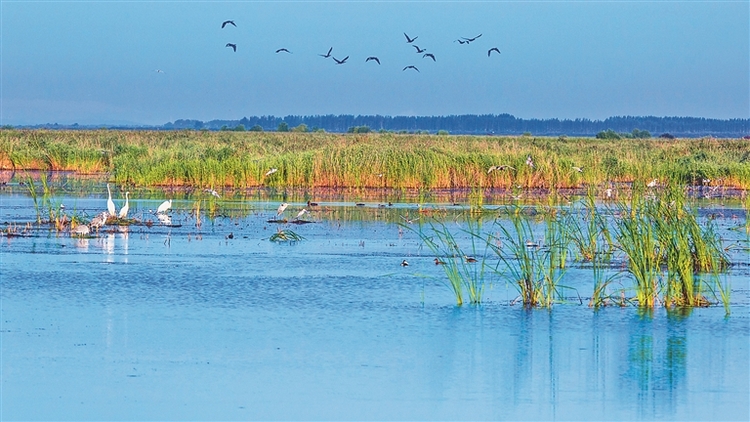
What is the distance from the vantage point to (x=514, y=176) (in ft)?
88.0

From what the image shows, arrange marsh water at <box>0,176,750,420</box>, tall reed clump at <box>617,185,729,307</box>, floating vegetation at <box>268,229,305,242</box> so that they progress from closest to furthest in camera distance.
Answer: marsh water at <box>0,176,750,420</box> → tall reed clump at <box>617,185,729,307</box> → floating vegetation at <box>268,229,305,242</box>

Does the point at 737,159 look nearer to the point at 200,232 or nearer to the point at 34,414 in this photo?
the point at 200,232

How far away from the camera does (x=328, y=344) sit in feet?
27.0

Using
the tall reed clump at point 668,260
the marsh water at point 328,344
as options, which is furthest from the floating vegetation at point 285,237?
the tall reed clump at point 668,260

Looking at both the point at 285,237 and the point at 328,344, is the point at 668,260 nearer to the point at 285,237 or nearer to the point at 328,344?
the point at 328,344

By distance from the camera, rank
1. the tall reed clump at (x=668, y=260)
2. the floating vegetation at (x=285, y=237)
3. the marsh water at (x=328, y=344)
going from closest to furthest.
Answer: the marsh water at (x=328, y=344) → the tall reed clump at (x=668, y=260) → the floating vegetation at (x=285, y=237)

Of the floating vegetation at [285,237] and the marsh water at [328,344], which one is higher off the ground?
the floating vegetation at [285,237]

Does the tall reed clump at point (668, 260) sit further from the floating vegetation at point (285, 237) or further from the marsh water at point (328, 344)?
the floating vegetation at point (285, 237)

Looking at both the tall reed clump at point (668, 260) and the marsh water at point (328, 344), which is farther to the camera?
the tall reed clump at point (668, 260)

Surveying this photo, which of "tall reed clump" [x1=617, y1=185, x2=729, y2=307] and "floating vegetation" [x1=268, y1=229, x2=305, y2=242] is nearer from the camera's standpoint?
"tall reed clump" [x1=617, y1=185, x2=729, y2=307]

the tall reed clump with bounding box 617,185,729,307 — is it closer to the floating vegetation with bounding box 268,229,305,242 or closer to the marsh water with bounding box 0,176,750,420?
the marsh water with bounding box 0,176,750,420

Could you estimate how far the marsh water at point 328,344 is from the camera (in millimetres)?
6641

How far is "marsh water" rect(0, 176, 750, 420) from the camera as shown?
6641 mm

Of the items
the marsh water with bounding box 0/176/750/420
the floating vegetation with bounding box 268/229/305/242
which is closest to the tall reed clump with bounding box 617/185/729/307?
the marsh water with bounding box 0/176/750/420
